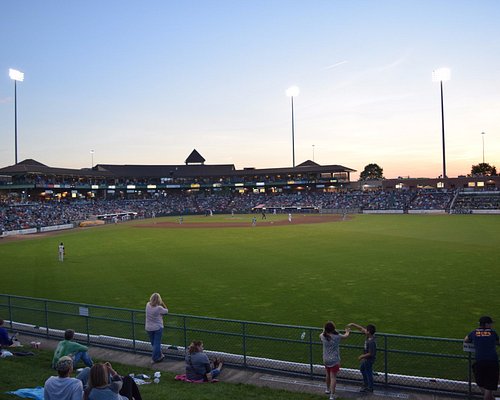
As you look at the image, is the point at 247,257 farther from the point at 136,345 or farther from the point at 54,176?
the point at 54,176

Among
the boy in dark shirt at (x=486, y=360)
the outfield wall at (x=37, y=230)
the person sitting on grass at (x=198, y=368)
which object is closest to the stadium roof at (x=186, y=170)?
the outfield wall at (x=37, y=230)

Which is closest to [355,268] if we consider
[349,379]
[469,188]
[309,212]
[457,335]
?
[457,335]

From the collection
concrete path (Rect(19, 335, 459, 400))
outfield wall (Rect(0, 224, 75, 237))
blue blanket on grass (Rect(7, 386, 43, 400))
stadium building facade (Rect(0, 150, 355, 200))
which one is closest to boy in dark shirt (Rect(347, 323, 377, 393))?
concrete path (Rect(19, 335, 459, 400))

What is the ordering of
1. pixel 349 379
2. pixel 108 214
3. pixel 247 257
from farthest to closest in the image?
pixel 108 214, pixel 247 257, pixel 349 379

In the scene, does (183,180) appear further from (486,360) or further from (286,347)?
(486,360)

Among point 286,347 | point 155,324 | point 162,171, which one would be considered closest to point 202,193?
point 162,171

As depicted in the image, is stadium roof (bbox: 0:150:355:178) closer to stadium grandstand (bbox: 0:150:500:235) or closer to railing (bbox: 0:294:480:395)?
stadium grandstand (bbox: 0:150:500:235)

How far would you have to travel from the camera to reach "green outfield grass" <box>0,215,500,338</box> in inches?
578

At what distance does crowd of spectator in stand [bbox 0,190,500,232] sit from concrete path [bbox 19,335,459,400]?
162 feet

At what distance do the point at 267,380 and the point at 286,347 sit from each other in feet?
8.97

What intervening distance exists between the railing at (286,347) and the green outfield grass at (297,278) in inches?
57.2

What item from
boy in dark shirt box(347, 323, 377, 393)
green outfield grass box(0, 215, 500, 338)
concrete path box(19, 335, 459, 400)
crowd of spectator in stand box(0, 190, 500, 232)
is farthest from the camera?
crowd of spectator in stand box(0, 190, 500, 232)

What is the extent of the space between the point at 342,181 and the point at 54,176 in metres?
67.2

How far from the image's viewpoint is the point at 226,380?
918cm
